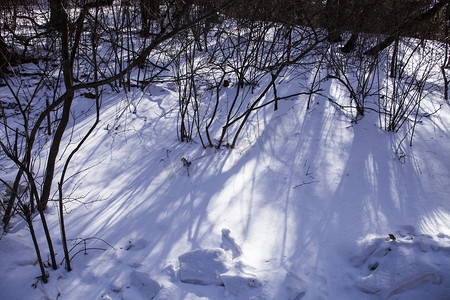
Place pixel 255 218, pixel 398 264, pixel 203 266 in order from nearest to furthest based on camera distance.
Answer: pixel 398 264, pixel 203 266, pixel 255 218

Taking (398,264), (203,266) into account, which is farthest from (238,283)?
(398,264)

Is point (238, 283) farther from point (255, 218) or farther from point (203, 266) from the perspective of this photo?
point (255, 218)

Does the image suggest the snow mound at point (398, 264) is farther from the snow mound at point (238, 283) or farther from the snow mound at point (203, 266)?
the snow mound at point (203, 266)

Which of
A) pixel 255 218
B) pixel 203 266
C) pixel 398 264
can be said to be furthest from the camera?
pixel 255 218

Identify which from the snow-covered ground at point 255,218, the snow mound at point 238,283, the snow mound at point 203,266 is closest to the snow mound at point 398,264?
the snow-covered ground at point 255,218

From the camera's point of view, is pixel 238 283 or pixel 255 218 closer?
pixel 238 283

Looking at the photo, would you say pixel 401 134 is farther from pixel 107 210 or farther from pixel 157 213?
pixel 107 210

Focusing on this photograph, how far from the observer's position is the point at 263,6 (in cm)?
443

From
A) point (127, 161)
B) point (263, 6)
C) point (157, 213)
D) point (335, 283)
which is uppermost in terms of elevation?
point (263, 6)

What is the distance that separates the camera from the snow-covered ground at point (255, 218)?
186cm

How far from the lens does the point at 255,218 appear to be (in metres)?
2.48

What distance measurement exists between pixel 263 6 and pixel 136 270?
4115 mm

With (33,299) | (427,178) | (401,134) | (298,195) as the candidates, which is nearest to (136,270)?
(33,299)

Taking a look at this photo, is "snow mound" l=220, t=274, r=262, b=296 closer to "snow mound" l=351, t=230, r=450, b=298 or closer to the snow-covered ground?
the snow-covered ground
